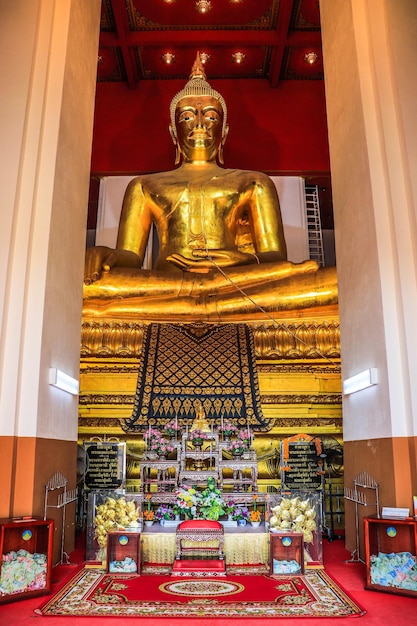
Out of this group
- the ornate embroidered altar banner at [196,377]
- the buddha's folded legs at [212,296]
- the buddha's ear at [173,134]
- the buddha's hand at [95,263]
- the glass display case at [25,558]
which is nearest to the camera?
the glass display case at [25,558]

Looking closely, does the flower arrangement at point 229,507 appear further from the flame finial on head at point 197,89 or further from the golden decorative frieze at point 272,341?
the flame finial on head at point 197,89

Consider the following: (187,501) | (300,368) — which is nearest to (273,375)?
(300,368)

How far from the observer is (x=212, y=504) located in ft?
11.7

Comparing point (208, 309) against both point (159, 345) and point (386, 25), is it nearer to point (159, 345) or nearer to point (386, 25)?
point (159, 345)

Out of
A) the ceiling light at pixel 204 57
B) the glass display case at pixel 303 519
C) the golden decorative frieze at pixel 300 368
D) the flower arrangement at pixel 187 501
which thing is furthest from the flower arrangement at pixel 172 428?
the ceiling light at pixel 204 57

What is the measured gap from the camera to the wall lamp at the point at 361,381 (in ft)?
10.3

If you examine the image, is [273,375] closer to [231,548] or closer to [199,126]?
[231,548]

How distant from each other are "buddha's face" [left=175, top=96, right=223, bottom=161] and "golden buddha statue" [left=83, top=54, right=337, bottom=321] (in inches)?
0.4

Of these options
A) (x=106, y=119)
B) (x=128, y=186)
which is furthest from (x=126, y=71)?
(x=128, y=186)

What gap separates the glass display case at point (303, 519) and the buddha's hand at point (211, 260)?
274 cm

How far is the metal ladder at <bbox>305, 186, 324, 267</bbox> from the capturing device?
7391 millimetres

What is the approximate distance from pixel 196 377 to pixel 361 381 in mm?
1643

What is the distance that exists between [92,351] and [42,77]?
218 cm

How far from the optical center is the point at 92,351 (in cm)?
487
